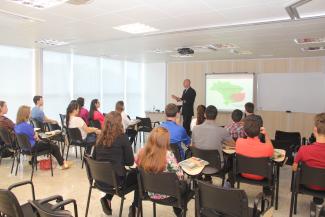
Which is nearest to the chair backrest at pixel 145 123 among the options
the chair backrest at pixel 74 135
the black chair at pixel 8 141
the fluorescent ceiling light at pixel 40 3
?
the chair backrest at pixel 74 135

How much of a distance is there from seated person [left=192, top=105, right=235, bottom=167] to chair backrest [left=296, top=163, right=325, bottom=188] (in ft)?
3.23

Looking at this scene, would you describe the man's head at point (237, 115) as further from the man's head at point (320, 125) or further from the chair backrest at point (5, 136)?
the chair backrest at point (5, 136)

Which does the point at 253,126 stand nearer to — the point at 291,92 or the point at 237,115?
the point at 237,115

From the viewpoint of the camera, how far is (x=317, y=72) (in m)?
8.80

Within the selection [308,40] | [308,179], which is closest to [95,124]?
[308,179]

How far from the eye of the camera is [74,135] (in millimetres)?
5359

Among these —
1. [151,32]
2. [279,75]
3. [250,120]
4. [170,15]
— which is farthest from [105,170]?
[279,75]

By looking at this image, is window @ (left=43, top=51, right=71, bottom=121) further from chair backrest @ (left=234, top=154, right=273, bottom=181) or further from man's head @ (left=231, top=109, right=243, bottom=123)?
chair backrest @ (left=234, top=154, right=273, bottom=181)

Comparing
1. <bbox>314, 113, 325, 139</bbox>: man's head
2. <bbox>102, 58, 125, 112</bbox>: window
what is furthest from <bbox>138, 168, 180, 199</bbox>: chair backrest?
<bbox>102, 58, 125, 112</bbox>: window

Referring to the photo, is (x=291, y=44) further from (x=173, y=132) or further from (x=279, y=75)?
(x=173, y=132)

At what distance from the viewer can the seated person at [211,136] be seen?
12.2ft

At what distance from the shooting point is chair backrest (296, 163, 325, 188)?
2793 mm

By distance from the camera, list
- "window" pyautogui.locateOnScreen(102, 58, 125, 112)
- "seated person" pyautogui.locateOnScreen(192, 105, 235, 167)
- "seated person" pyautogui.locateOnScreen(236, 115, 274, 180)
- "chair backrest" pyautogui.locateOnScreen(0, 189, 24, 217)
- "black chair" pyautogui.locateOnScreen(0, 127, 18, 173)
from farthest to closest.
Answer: "window" pyautogui.locateOnScreen(102, 58, 125, 112) < "black chair" pyautogui.locateOnScreen(0, 127, 18, 173) < "seated person" pyautogui.locateOnScreen(192, 105, 235, 167) < "seated person" pyautogui.locateOnScreen(236, 115, 274, 180) < "chair backrest" pyautogui.locateOnScreen(0, 189, 24, 217)

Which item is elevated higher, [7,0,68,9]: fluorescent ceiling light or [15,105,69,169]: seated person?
[7,0,68,9]: fluorescent ceiling light
